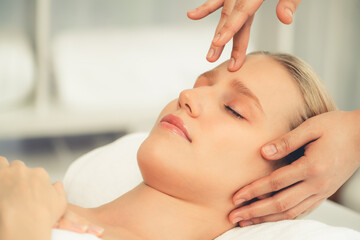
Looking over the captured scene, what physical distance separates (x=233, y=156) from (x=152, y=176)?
7.5 inches

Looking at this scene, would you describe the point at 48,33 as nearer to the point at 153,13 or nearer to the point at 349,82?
the point at 153,13

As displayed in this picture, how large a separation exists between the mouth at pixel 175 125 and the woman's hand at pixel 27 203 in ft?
0.95

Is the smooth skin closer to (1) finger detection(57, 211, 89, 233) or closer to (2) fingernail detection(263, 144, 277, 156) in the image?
(2) fingernail detection(263, 144, 277, 156)

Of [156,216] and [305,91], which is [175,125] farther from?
[305,91]

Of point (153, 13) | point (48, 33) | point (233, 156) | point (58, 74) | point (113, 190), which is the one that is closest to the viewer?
point (233, 156)

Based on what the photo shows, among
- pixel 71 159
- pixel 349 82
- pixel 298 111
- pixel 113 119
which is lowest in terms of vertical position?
pixel 71 159

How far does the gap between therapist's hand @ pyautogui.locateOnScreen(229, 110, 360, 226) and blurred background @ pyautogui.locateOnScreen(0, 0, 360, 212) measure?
1.46 m

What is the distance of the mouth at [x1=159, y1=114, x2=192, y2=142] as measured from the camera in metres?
1.09

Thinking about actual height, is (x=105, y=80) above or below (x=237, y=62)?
below

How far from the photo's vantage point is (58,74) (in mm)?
2471

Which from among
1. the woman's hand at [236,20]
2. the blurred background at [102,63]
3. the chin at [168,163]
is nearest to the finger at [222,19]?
the woman's hand at [236,20]

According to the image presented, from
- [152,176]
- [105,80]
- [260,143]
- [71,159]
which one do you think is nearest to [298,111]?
[260,143]

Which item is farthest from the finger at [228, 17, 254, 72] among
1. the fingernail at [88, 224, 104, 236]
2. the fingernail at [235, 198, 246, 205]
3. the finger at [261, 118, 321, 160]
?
the fingernail at [88, 224, 104, 236]

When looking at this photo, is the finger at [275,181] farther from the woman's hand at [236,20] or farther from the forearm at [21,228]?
the forearm at [21,228]
